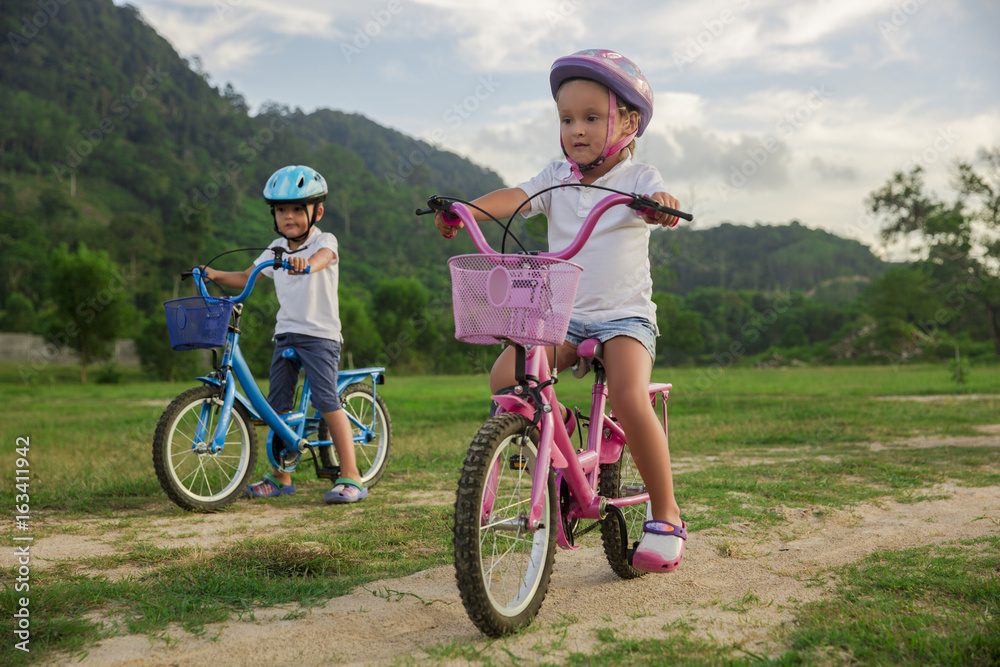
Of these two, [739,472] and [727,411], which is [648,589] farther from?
[727,411]

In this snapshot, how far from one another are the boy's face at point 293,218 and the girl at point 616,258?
2.35m

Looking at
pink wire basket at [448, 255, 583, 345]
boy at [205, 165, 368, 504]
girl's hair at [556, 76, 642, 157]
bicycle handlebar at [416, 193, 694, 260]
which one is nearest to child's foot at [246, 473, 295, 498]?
boy at [205, 165, 368, 504]

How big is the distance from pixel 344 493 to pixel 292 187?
1932mm

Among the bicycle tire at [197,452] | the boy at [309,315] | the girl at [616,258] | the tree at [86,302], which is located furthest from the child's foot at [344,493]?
the tree at [86,302]

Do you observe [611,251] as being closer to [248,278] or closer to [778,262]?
[248,278]

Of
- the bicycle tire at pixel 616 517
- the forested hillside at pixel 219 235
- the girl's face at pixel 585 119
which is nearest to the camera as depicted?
the girl's face at pixel 585 119

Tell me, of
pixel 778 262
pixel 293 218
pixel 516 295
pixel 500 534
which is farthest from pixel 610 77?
pixel 778 262

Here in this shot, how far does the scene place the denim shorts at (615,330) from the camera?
2.80 metres

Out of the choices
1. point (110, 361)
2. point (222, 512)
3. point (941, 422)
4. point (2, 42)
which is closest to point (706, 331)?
point (110, 361)

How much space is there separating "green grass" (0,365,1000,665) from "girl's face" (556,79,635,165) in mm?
1672

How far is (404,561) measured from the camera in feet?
11.1

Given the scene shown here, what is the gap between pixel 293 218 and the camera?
4965 mm

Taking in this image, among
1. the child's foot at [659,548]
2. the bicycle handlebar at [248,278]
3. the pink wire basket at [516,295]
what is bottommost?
the child's foot at [659,548]

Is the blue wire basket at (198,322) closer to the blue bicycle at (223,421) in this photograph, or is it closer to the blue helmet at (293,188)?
the blue bicycle at (223,421)
